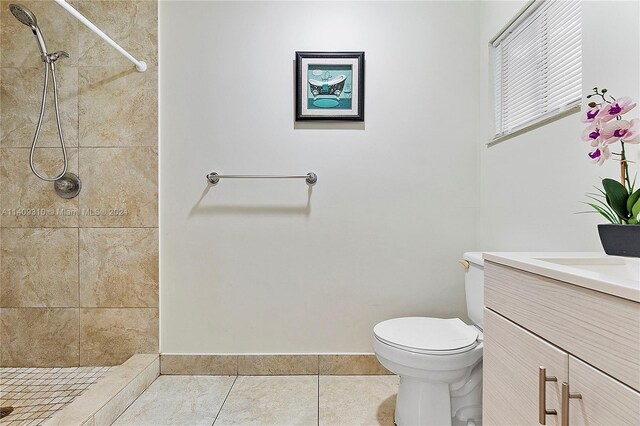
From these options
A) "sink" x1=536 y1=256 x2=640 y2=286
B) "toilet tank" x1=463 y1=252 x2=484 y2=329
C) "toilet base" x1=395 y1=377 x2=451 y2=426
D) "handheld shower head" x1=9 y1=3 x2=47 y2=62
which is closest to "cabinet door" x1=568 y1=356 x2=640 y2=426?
"sink" x1=536 y1=256 x2=640 y2=286

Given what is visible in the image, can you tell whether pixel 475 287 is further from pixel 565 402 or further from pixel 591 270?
pixel 565 402

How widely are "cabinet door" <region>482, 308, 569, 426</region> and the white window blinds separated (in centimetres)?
84

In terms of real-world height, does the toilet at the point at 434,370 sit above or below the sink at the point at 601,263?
below

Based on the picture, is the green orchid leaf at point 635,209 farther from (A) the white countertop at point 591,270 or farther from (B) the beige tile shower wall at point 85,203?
(B) the beige tile shower wall at point 85,203

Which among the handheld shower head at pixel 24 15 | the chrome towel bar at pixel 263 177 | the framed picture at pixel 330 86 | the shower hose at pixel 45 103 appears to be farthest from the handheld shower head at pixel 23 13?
the framed picture at pixel 330 86

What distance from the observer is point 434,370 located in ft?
4.25

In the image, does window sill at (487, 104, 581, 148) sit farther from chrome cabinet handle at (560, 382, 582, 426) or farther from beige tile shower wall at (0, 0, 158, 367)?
beige tile shower wall at (0, 0, 158, 367)

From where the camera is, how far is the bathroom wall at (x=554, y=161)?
1.05 meters

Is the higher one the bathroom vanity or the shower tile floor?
the bathroom vanity

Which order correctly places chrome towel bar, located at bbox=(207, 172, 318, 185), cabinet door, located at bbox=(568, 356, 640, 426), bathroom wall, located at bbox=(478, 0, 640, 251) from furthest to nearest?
chrome towel bar, located at bbox=(207, 172, 318, 185), bathroom wall, located at bbox=(478, 0, 640, 251), cabinet door, located at bbox=(568, 356, 640, 426)

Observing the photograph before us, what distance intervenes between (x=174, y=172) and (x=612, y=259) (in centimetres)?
186

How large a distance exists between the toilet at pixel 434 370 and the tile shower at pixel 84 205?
4.26ft

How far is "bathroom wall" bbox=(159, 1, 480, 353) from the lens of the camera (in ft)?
6.36

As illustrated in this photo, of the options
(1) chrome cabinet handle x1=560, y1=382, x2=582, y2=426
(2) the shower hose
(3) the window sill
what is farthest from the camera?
(2) the shower hose
